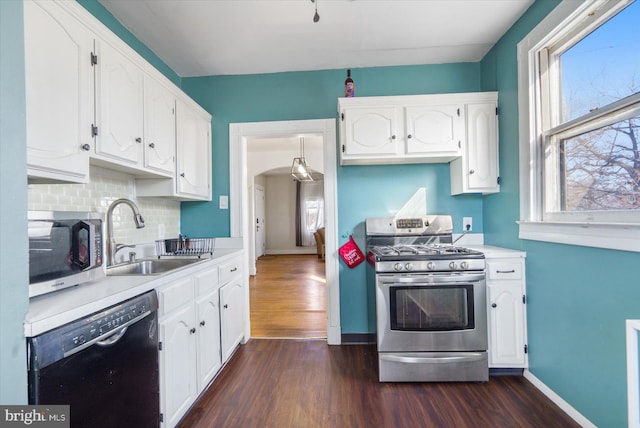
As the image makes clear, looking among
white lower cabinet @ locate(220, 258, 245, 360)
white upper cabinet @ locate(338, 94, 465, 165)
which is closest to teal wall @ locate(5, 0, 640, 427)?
white upper cabinet @ locate(338, 94, 465, 165)

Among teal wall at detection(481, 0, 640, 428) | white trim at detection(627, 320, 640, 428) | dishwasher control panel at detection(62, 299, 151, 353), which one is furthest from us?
teal wall at detection(481, 0, 640, 428)

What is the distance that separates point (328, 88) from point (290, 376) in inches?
100

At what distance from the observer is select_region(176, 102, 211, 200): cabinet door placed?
2.23 metres

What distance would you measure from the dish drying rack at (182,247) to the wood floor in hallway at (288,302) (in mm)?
1048

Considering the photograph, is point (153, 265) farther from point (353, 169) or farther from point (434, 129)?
point (434, 129)

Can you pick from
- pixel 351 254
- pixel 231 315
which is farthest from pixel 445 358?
pixel 231 315

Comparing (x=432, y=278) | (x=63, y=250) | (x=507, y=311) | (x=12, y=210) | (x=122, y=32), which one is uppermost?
(x=122, y=32)

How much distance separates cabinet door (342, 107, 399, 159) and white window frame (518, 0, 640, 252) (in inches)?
36.0

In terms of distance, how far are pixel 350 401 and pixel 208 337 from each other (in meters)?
Answer: 1.03

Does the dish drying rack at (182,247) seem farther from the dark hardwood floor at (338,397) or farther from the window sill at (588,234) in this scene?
the window sill at (588,234)

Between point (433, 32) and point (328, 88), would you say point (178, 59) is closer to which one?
point (328, 88)

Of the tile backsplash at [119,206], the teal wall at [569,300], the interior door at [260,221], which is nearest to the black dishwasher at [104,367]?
the tile backsplash at [119,206]

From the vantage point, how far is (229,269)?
2.31 m

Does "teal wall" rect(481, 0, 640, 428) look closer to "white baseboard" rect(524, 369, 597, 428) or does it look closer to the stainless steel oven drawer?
"white baseboard" rect(524, 369, 597, 428)
